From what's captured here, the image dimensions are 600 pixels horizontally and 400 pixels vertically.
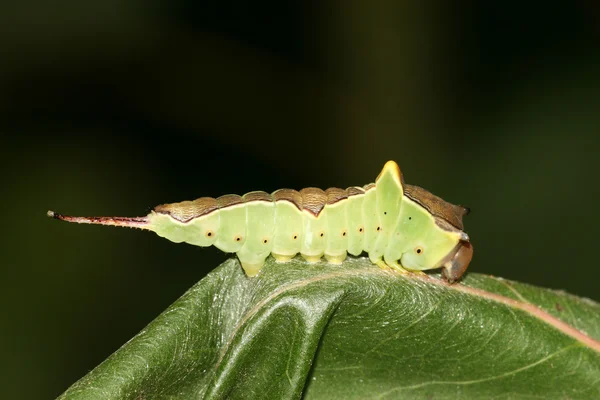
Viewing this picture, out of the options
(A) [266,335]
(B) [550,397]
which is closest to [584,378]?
(B) [550,397]

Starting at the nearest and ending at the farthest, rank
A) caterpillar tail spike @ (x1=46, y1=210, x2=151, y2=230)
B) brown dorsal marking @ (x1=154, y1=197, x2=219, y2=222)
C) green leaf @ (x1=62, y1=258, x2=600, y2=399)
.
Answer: green leaf @ (x1=62, y1=258, x2=600, y2=399)
caterpillar tail spike @ (x1=46, y1=210, x2=151, y2=230)
brown dorsal marking @ (x1=154, y1=197, x2=219, y2=222)

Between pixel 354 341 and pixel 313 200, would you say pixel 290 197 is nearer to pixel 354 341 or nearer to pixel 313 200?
pixel 313 200

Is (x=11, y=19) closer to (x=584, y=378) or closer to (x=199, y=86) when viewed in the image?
(x=199, y=86)

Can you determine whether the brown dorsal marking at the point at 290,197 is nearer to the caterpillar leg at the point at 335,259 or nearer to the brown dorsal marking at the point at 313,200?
the brown dorsal marking at the point at 313,200

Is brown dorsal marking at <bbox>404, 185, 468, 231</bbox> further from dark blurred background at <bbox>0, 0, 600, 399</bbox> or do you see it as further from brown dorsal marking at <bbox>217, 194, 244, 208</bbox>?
dark blurred background at <bbox>0, 0, 600, 399</bbox>

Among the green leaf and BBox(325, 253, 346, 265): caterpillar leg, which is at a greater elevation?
BBox(325, 253, 346, 265): caterpillar leg

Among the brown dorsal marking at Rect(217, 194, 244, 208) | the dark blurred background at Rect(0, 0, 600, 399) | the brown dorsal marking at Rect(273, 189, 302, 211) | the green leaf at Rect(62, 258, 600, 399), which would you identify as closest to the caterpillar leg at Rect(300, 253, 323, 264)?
the green leaf at Rect(62, 258, 600, 399)
